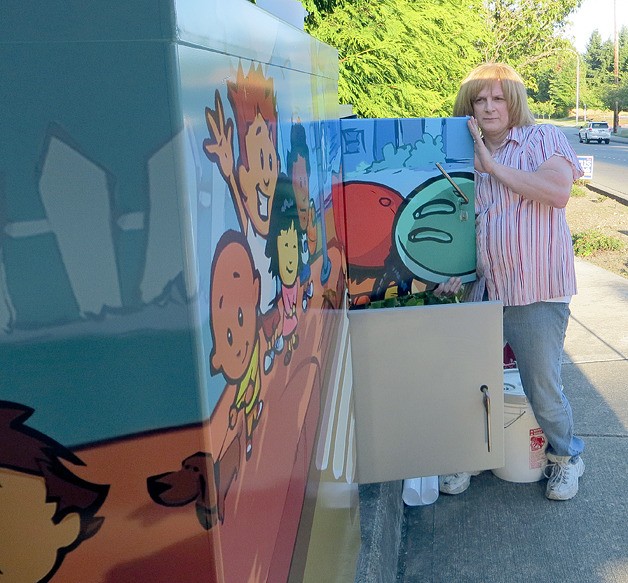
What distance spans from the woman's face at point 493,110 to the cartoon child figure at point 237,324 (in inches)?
84.5

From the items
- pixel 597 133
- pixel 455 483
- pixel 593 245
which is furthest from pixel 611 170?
pixel 455 483

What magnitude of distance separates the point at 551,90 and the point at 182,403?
83.4m

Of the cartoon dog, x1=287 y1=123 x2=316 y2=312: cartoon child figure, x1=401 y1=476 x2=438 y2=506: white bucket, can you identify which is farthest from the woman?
the cartoon dog

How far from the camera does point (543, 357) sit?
118 inches

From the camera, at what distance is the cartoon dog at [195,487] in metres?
0.83

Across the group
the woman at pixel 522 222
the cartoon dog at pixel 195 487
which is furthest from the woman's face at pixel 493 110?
the cartoon dog at pixel 195 487

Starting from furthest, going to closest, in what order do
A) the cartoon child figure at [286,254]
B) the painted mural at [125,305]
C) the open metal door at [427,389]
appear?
the open metal door at [427,389], the cartoon child figure at [286,254], the painted mural at [125,305]

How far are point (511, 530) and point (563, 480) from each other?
0.35m

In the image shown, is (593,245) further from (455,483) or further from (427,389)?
(427,389)

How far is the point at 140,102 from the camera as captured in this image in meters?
0.77

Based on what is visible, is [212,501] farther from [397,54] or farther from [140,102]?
[397,54]

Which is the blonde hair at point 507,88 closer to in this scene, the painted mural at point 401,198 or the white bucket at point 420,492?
the painted mural at point 401,198

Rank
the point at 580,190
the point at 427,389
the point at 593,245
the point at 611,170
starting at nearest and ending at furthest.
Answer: the point at 427,389 → the point at 593,245 → the point at 580,190 → the point at 611,170

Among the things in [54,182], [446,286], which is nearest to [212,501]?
[54,182]
